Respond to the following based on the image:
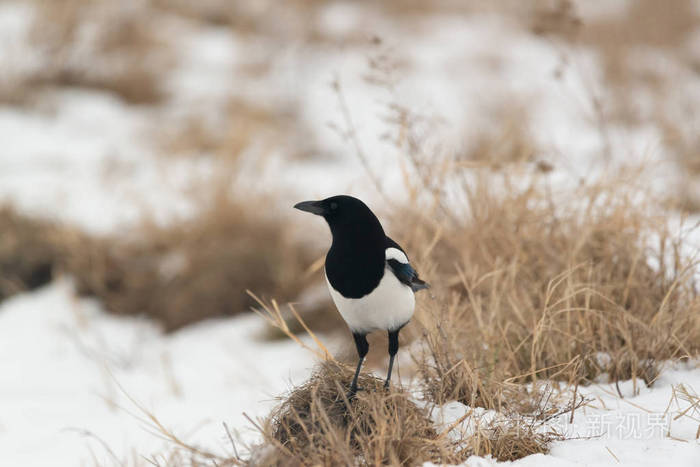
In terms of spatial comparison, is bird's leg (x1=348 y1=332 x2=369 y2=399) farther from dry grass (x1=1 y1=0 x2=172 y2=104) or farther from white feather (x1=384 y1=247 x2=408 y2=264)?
dry grass (x1=1 y1=0 x2=172 y2=104)

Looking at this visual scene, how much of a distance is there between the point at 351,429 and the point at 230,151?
2.86m

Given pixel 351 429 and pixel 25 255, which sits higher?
pixel 351 429

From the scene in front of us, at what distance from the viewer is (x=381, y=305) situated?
1468 mm

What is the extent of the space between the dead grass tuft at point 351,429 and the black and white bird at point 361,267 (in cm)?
18

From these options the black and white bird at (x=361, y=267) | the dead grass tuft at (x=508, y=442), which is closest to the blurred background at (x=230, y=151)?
the black and white bird at (x=361, y=267)

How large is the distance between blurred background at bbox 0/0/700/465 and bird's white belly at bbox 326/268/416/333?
1.33 ft

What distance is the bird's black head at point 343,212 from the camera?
1.46 meters

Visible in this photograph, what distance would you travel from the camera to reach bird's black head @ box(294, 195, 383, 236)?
146 centimetres

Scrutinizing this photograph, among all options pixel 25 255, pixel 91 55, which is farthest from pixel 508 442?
pixel 91 55

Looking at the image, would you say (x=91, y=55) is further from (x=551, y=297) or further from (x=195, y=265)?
(x=551, y=297)

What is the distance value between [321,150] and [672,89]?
299cm

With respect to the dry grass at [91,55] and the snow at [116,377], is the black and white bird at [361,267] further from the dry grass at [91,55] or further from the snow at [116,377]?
the dry grass at [91,55]

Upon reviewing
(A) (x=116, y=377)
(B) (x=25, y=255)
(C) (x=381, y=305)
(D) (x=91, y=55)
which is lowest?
(A) (x=116, y=377)

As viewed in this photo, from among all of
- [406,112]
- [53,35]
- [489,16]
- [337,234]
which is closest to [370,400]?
[337,234]
